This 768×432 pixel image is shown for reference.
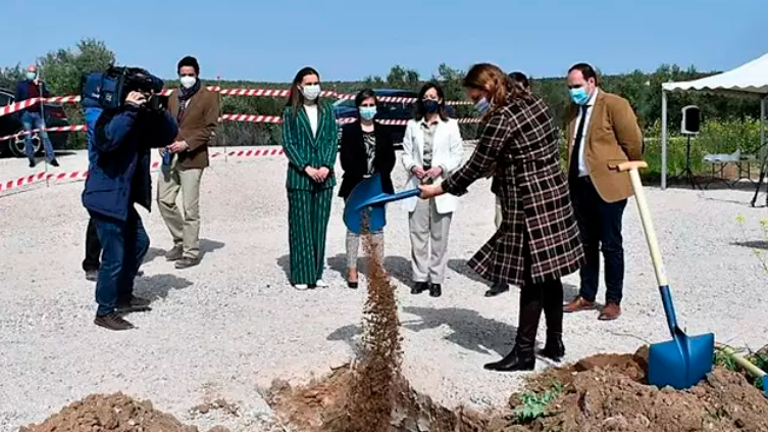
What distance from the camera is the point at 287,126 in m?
7.32

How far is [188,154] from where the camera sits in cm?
830

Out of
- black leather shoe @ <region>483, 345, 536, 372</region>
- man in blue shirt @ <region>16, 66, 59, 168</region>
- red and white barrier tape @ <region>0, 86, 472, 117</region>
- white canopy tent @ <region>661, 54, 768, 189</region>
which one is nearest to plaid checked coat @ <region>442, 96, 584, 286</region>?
black leather shoe @ <region>483, 345, 536, 372</region>

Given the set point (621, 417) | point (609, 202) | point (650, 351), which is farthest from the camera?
point (609, 202)

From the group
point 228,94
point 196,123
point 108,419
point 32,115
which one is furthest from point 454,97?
point 108,419

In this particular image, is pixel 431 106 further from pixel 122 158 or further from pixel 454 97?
pixel 454 97

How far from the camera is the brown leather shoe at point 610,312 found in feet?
20.5

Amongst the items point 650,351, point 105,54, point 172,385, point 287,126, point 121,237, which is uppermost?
point 105,54

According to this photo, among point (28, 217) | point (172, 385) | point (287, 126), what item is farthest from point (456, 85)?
point (172, 385)

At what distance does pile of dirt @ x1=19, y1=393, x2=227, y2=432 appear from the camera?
3938 mm

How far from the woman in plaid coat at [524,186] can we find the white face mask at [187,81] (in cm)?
396

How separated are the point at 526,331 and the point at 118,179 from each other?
2.97 m

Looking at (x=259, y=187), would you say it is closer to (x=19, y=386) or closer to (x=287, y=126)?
(x=287, y=126)

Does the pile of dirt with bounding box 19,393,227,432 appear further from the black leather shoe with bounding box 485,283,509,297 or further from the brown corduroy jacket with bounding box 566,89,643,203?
the black leather shoe with bounding box 485,283,509,297

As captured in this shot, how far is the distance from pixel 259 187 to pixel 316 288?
23.3 feet
